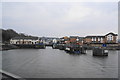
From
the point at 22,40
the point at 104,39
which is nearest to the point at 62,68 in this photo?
the point at 104,39

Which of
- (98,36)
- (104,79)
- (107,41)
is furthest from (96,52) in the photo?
(98,36)

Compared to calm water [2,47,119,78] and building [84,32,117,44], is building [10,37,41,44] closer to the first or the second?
building [84,32,117,44]

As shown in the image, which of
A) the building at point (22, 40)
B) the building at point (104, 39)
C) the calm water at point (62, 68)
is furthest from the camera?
the building at point (22, 40)

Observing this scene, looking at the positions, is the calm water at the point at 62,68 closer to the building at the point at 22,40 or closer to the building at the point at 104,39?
the building at the point at 104,39

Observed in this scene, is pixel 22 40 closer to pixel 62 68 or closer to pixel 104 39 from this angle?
pixel 104 39

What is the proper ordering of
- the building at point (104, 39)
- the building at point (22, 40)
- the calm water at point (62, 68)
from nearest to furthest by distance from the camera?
the calm water at point (62, 68) → the building at point (104, 39) → the building at point (22, 40)

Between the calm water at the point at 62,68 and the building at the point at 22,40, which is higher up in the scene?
the building at the point at 22,40

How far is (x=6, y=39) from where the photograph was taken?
78188 millimetres

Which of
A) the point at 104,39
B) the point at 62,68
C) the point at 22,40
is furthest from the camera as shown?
the point at 22,40

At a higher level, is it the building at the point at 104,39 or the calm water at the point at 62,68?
the building at the point at 104,39

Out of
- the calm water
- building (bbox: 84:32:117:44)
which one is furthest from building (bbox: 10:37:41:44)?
the calm water

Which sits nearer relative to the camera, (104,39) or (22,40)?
(104,39)

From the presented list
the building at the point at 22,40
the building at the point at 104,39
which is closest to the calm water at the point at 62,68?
the building at the point at 104,39

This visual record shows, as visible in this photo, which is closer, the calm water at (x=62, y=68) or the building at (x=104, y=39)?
the calm water at (x=62, y=68)
